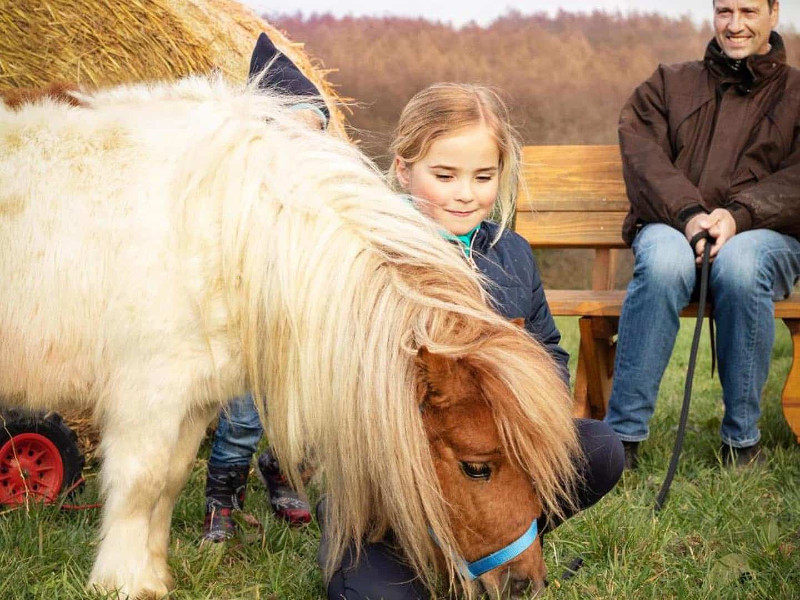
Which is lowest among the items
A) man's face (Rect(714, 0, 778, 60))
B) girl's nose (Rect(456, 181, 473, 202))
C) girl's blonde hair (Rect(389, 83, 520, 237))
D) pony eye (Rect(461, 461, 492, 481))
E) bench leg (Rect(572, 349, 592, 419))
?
bench leg (Rect(572, 349, 592, 419))

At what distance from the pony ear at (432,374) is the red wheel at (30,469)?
1642 millimetres

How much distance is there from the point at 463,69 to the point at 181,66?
573 cm

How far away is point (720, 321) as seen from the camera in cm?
344

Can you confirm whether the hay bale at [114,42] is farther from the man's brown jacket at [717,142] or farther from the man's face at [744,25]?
the man's face at [744,25]

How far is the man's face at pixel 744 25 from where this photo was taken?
3.59m

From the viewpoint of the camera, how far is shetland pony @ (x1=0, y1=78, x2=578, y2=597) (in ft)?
6.27

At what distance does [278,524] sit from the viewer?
2.88m

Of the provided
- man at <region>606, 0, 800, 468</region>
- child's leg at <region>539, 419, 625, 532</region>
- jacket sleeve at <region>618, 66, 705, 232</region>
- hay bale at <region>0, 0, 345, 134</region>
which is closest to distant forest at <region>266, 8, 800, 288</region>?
hay bale at <region>0, 0, 345, 134</region>

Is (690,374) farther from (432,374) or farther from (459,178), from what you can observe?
(432,374)

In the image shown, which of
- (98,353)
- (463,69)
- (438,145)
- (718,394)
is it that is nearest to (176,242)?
(98,353)

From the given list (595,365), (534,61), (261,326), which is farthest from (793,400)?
(534,61)

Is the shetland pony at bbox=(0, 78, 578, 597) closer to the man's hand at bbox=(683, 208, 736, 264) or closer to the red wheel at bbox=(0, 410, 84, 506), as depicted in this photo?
the red wheel at bbox=(0, 410, 84, 506)

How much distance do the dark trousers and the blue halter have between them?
25 cm

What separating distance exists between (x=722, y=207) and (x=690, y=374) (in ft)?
3.03
